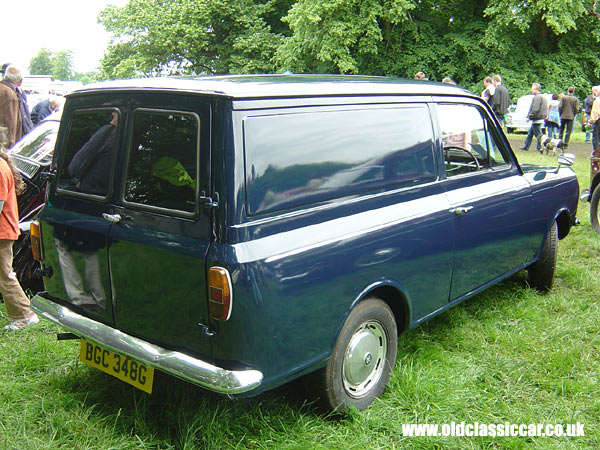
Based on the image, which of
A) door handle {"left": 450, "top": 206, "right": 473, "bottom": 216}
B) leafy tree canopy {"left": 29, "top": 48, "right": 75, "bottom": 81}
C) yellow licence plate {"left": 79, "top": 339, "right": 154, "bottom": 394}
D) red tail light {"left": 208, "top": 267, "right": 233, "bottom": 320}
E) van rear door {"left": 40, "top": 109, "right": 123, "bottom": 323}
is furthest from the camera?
leafy tree canopy {"left": 29, "top": 48, "right": 75, "bottom": 81}

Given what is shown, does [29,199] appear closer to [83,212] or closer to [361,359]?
[83,212]

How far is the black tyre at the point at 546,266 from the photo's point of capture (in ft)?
16.8

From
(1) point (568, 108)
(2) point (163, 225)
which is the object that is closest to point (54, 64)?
(1) point (568, 108)

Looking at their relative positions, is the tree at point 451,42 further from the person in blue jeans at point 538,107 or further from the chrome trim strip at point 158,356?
the chrome trim strip at point 158,356

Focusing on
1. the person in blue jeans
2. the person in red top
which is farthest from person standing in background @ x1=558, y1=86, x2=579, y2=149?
the person in red top

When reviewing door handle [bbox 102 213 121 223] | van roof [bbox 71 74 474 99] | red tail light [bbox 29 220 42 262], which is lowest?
red tail light [bbox 29 220 42 262]

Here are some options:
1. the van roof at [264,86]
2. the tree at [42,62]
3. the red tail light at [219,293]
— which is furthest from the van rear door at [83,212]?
the tree at [42,62]

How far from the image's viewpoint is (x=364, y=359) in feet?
10.9

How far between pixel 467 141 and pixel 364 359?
195cm

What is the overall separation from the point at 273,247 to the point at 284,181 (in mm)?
336

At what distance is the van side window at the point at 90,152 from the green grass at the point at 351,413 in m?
1.26

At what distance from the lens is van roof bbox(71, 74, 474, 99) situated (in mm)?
2654

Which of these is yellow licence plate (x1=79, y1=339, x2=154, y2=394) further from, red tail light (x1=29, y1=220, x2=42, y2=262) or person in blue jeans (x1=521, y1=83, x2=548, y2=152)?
person in blue jeans (x1=521, y1=83, x2=548, y2=152)

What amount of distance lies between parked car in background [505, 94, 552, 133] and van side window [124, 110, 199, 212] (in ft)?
74.2
